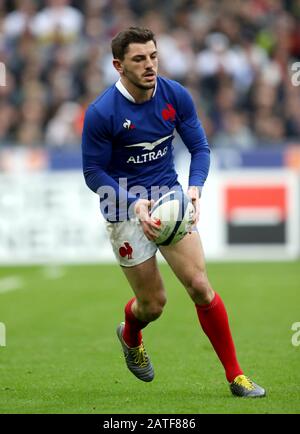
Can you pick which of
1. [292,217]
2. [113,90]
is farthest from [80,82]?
[113,90]

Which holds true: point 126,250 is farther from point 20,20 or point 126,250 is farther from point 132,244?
point 20,20

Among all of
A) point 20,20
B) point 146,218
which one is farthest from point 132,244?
point 20,20

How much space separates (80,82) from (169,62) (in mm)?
1456

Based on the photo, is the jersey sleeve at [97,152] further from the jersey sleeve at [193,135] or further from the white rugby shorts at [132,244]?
the jersey sleeve at [193,135]

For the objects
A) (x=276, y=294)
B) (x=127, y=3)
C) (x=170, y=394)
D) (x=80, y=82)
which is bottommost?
(x=276, y=294)

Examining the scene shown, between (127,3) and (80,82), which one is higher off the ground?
(127,3)

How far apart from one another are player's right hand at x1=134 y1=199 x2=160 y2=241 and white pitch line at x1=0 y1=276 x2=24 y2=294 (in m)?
6.24

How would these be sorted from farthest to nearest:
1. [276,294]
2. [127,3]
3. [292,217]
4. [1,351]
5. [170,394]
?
[127,3] < [292,217] < [276,294] < [1,351] < [170,394]

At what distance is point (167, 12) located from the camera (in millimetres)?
18234

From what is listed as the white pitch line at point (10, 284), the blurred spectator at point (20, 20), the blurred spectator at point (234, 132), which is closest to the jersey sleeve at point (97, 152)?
the white pitch line at point (10, 284)

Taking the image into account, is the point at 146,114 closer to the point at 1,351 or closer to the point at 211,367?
the point at 211,367

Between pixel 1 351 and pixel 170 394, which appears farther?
pixel 1 351

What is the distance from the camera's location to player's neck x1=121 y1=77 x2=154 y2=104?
634 centimetres

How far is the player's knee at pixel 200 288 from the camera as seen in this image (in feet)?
20.1
